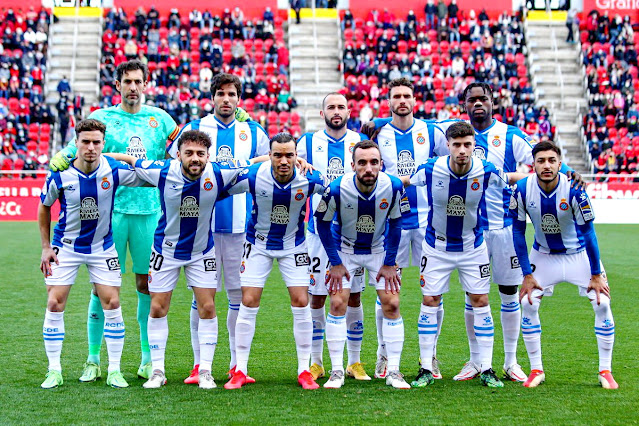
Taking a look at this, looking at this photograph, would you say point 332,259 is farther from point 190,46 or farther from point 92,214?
point 190,46

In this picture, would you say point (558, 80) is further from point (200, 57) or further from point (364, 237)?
point (364, 237)

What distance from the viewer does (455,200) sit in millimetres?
6082

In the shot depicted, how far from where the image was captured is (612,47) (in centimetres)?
2889

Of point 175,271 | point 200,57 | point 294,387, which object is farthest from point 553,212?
point 200,57

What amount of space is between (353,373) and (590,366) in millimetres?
1855

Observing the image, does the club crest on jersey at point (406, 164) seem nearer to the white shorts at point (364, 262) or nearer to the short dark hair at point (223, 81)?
the white shorts at point (364, 262)

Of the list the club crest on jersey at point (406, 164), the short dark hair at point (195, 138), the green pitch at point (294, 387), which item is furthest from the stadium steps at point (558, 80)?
the short dark hair at point (195, 138)

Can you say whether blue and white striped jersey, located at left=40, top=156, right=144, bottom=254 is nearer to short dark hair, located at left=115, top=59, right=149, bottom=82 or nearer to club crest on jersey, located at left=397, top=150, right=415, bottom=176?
short dark hair, located at left=115, top=59, right=149, bottom=82

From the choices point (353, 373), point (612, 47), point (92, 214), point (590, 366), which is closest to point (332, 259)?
point (353, 373)

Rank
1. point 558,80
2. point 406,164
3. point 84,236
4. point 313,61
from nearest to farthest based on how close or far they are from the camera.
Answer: point 84,236 → point 406,164 → point 558,80 → point 313,61

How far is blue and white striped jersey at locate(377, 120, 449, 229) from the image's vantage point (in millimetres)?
6754

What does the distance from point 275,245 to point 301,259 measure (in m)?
0.21

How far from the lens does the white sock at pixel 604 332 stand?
5914 mm

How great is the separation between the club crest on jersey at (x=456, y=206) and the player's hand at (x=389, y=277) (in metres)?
0.59
